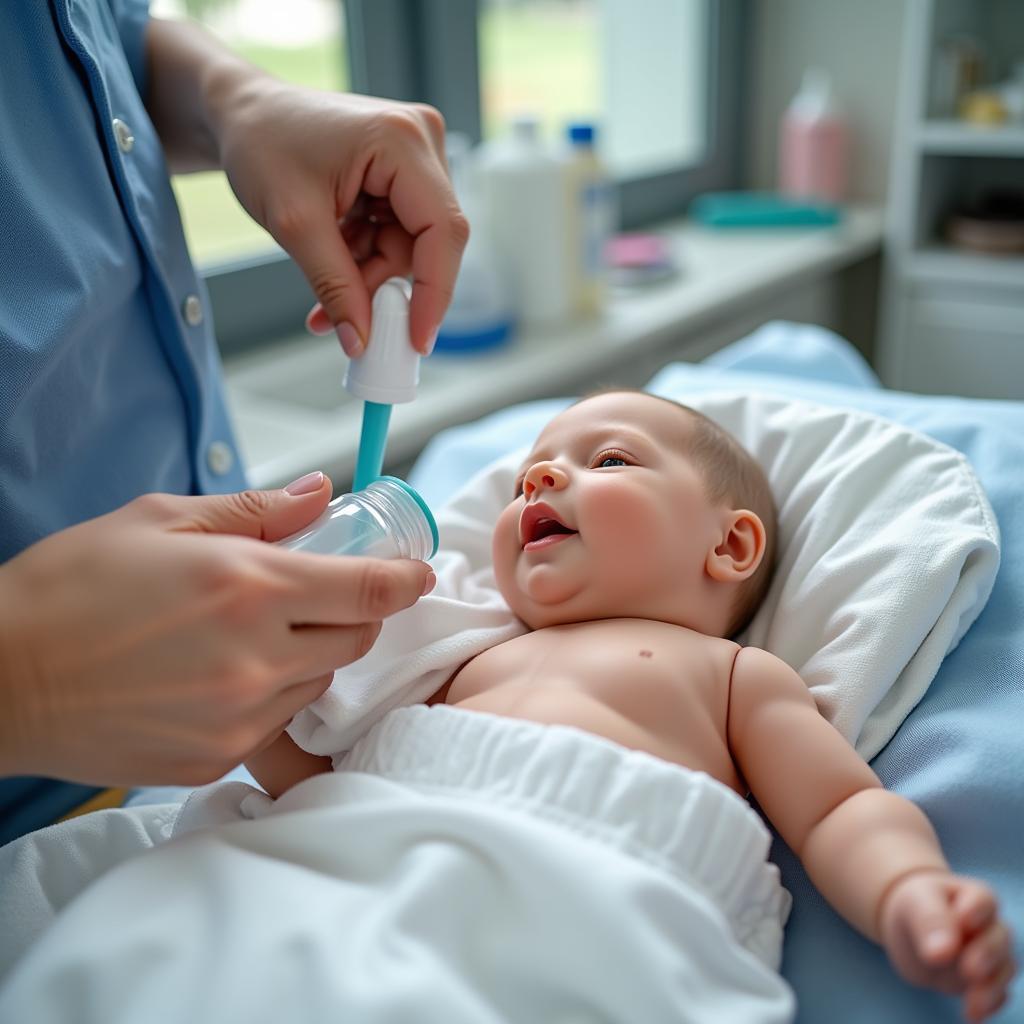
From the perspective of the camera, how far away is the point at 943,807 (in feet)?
2.13

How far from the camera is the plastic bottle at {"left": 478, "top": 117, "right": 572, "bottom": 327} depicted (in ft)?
5.01

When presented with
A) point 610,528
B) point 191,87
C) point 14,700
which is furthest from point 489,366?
point 14,700

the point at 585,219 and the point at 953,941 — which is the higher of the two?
the point at 585,219

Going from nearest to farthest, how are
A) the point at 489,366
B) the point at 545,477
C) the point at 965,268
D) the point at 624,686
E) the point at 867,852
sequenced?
the point at 867,852
the point at 624,686
the point at 545,477
the point at 489,366
the point at 965,268

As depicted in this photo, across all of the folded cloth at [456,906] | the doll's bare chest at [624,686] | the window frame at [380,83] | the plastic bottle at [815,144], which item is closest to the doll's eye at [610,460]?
the doll's bare chest at [624,686]

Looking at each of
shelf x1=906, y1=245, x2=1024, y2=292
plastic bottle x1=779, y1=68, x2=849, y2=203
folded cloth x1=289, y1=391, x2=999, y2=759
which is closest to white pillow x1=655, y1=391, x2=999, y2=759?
folded cloth x1=289, y1=391, x2=999, y2=759

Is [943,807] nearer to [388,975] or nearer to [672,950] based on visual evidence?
[672,950]

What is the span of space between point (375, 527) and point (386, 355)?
0.63 feet

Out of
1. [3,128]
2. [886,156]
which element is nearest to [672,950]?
[3,128]

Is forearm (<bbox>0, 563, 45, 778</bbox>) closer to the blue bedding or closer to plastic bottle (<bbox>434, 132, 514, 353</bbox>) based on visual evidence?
the blue bedding

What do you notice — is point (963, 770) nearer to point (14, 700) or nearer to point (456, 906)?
point (456, 906)

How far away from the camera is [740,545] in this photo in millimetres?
820

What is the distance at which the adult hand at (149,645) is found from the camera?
0.47 metres

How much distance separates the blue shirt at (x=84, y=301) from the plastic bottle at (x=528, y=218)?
A: 0.70 meters
